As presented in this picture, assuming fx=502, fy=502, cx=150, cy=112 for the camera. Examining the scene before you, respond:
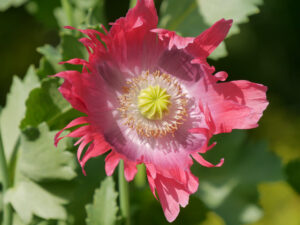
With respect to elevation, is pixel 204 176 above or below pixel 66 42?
below

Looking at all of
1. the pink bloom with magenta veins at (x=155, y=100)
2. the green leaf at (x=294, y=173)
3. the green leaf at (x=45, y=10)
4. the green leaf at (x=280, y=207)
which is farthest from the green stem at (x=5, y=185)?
the green leaf at (x=280, y=207)

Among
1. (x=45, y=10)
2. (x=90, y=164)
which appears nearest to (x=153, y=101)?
(x=90, y=164)

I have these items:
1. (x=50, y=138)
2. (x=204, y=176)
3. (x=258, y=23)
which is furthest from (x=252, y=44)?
(x=50, y=138)

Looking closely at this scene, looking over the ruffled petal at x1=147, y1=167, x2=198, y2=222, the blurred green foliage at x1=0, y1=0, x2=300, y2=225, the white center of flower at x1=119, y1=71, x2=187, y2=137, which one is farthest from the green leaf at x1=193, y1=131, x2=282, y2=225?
the ruffled petal at x1=147, y1=167, x2=198, y2=222

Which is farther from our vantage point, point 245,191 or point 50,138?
point 245,191

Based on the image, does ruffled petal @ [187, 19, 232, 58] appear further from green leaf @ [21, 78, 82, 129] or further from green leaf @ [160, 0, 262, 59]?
green leaf @ [21, 78, 82, 129]

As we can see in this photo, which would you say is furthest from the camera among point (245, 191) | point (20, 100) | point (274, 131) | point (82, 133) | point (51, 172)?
point (274, 131)

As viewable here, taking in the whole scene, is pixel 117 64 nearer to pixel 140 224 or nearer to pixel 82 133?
pixel 82 133
